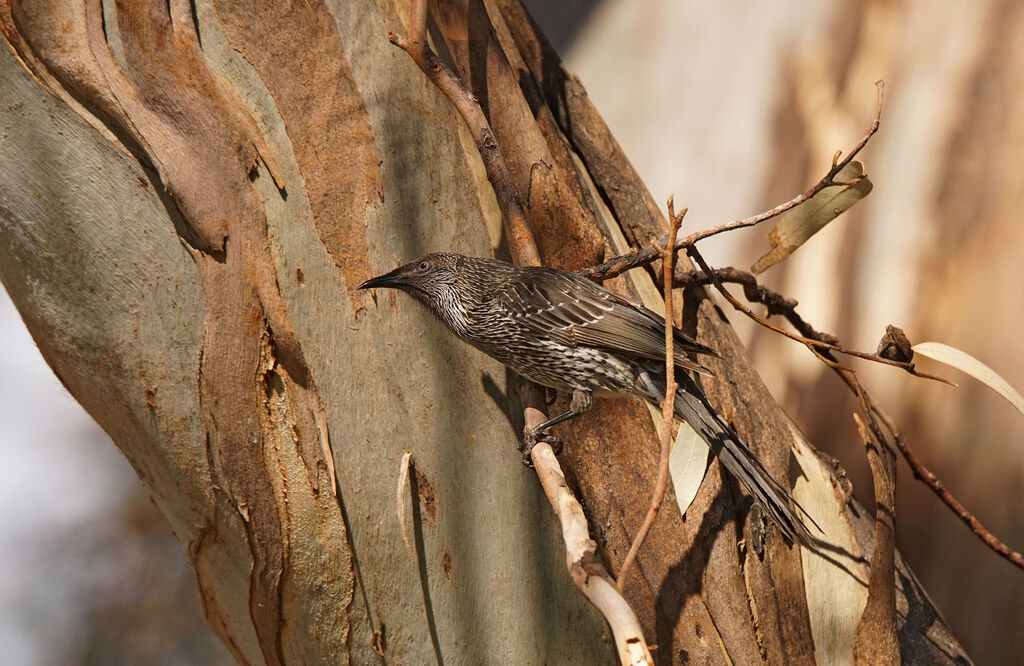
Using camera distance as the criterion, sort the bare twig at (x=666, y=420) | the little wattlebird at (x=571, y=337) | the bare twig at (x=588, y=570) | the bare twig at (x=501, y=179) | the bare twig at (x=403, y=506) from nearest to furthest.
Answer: the bare twig at (x=588, y=570), the bare twig at (x=666, y=420), the bare twig at (x=501, y=179), the bare twig at (x=403, y=506), the little wattlebird at (x=571, y=337)

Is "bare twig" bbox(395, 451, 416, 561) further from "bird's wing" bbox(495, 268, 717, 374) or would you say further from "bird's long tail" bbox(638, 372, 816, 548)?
"bird's long tail" bbox(638, 372, 816, 548)

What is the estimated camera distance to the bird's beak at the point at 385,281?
6.41 feet

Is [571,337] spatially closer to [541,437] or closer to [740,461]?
[541,437]

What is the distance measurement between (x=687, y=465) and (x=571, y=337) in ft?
1.38

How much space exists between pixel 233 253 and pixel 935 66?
2.26 m

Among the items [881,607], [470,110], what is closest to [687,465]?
[881,607]

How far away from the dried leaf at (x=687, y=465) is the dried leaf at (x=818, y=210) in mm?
539

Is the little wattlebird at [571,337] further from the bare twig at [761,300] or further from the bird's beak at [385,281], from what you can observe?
the bare twig at [761,300]

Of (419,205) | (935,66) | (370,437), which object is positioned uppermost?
(935,66)

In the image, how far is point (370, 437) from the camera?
1905 millimetres

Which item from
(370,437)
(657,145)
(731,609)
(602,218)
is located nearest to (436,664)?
(370,437)

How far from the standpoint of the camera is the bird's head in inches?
78.2

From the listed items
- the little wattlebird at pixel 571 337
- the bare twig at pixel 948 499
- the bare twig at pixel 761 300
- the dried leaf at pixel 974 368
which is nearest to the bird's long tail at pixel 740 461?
the little wattlebird at pixel 571 337

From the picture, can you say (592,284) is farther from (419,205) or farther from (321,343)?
(321,343)
